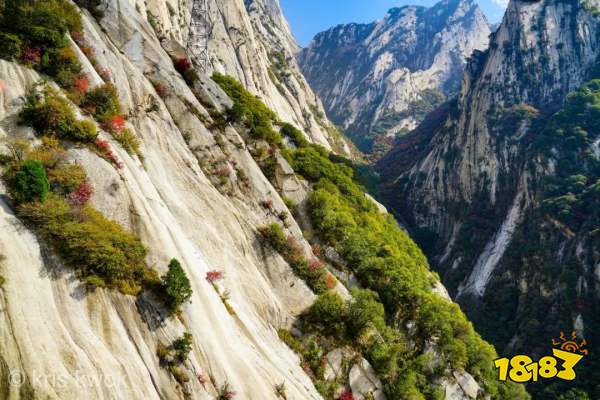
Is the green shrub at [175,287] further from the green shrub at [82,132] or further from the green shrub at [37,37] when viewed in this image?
the green shrub at [37,37]

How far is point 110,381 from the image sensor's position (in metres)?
13.0

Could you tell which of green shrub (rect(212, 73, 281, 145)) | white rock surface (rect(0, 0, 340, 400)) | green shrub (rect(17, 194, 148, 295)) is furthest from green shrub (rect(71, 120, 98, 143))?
green shrub (rect(212, 73, 281, 145))

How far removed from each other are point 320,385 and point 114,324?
14577mm

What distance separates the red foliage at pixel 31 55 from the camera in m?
19.3

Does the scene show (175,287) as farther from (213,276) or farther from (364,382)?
(364,382)

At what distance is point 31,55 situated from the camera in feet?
64.0

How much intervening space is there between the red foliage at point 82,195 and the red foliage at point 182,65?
20.2m

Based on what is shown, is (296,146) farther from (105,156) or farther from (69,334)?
(69,334)

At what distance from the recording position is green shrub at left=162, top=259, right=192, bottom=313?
16375 mm

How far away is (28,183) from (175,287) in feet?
22.9

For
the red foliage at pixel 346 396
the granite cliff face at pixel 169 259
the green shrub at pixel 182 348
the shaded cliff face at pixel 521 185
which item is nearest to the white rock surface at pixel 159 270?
the granite cliff face at pixel 169 259

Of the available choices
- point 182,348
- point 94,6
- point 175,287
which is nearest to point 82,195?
point 175,287

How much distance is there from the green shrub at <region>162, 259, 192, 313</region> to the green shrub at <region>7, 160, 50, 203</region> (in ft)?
18.7

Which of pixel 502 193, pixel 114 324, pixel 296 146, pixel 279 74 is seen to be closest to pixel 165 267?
pixel 114 324
